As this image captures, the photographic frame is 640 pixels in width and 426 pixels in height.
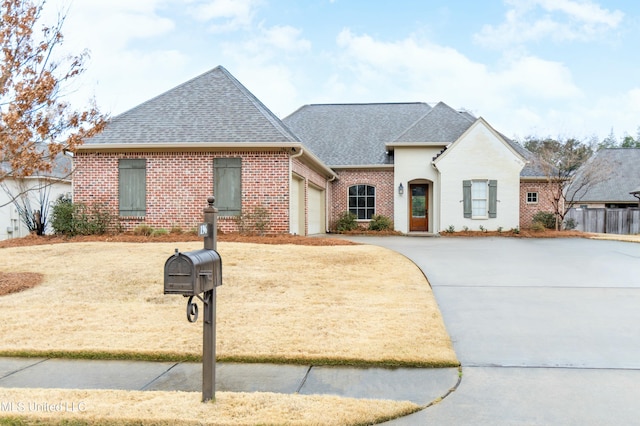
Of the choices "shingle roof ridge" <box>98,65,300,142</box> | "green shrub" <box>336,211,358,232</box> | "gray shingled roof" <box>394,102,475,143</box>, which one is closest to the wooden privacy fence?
"gray shingled roof" <box>394,102,475,143</box>

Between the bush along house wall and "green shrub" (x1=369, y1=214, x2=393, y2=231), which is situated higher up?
the bush along house wall

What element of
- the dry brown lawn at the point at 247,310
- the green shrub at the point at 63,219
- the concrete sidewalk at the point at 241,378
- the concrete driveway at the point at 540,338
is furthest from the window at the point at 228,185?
the concrete sidewalk at the point at 241,378

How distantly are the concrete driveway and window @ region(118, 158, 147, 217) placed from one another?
350 inches

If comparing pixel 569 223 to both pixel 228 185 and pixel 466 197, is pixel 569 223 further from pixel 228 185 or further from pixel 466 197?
pixel 228 185

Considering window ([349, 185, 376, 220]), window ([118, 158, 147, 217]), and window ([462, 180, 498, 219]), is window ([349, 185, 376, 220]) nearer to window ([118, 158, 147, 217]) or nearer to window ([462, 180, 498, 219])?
window ([462, 180, 498, 219])

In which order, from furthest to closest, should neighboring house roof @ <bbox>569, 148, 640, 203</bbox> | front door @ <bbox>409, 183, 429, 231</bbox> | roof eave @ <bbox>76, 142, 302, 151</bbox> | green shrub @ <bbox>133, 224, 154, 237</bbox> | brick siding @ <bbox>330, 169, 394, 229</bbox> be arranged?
neighboring house roof @ <bbox>569, 148, 640, 203</bbox> < front door @ <bbox>409, 183, 429, 231</bbox> < brick siding @ <bbox>330, 169, 394, 229</bbox> < green shrub @ <bbox>133, 224, 154, 237</bbox> < roof eave @ <bbox>76, 142, 302, 151</bbox>

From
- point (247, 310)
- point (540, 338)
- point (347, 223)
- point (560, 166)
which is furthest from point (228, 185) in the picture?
point (560, 166)

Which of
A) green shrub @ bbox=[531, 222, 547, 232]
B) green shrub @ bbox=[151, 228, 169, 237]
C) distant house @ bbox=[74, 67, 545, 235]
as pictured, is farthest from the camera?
green shrub @ bbox=[531, 222, 547, 232]

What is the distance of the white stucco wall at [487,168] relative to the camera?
1948cm

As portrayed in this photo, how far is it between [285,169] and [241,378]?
34.1 ft

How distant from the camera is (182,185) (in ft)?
48.1

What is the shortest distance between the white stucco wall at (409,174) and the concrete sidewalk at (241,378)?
55.3 ft

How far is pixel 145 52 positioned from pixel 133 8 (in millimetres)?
3873

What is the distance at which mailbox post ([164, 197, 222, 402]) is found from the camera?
129 inches
